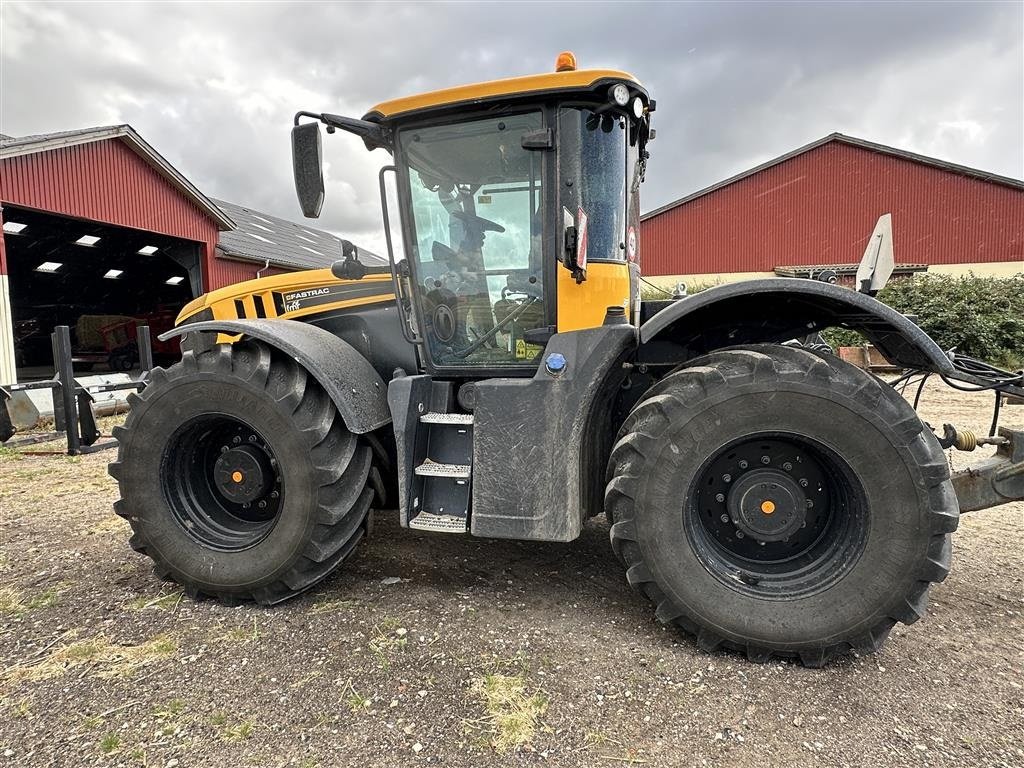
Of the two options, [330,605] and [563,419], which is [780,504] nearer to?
[563,419]

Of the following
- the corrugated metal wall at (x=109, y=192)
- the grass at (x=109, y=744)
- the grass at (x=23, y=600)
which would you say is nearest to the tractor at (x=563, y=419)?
the grass at (x=23, y=600)

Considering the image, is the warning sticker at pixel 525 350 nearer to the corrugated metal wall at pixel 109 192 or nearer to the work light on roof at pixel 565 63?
the work light on roof at pixel 565 63

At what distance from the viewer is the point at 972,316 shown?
14.8m

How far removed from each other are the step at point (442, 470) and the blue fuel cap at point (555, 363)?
66 cm

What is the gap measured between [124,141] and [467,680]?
14.9 m

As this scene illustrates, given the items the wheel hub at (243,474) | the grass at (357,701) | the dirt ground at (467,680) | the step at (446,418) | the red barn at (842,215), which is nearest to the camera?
the dirt ground at (467,680)

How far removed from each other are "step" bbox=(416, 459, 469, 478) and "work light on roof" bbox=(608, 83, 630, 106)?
1.89 meters

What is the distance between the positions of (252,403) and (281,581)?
920 millimetres

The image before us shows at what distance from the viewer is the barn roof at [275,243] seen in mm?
17516

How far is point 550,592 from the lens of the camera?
3.25 metres

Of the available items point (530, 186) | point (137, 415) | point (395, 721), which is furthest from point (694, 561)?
point (137, 415)

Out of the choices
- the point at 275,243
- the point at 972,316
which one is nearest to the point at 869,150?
the point at 972,316

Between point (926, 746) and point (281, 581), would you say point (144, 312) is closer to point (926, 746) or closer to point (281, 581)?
point (281, 581)

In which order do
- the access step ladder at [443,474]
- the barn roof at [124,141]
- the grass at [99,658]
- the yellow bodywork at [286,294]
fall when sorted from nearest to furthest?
the grass at [99,658] < the access step ladder at [443,474] < the yellow bodywork at [286,294] < the barn roof at [124,141]
